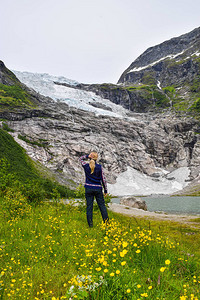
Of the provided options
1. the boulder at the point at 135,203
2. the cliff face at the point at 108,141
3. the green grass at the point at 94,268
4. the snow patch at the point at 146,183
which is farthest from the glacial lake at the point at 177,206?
the snow patch at the point at 146,183

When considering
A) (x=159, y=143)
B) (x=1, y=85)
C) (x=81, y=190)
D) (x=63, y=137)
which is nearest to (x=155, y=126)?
(x=159, y=143)

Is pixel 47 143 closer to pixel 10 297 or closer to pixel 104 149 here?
pixel 104 149

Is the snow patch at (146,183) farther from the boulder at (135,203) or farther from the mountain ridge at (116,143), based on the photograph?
the boulder at (135,203)

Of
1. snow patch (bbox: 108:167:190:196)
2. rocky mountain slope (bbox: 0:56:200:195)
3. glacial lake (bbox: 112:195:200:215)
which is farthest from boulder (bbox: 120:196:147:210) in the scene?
snow patch (bbox: 108:167:190:196)

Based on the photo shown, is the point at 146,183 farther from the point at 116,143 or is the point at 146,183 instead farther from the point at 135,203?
the point at 135,203

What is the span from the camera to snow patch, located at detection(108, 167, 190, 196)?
120188mm

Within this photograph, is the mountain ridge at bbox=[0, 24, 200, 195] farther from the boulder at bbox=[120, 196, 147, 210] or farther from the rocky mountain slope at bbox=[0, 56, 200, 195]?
the boulder at bbox=[120, 196, 147, 210]

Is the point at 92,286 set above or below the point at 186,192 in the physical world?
above

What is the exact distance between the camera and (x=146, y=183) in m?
132

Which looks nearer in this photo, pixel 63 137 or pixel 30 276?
pixel 30 276

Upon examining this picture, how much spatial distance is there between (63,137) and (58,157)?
21545mm

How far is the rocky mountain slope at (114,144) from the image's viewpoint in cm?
11094

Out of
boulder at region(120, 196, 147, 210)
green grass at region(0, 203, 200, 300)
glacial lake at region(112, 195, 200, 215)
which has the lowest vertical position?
glacial lake at region(112, 195, 200, 215)

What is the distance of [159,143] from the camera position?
158m
